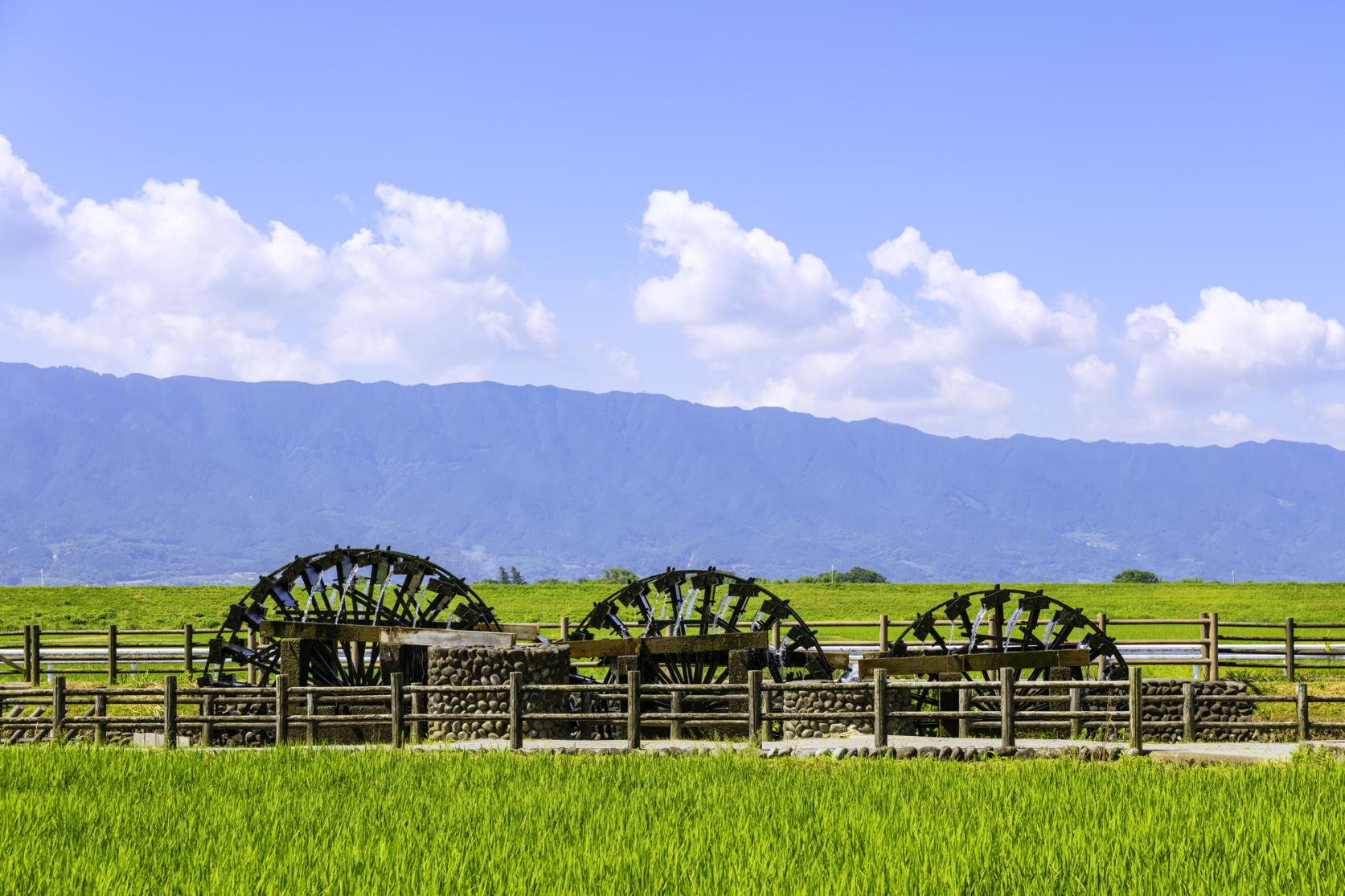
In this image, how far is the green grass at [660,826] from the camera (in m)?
10.1

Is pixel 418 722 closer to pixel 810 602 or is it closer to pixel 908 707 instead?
pixel 908 707

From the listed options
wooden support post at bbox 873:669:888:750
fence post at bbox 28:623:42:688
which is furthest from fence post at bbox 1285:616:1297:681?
fence post at bbox 28:623:42:688

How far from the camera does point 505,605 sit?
5747 cm

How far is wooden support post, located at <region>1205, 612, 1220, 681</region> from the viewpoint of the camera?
30016mm

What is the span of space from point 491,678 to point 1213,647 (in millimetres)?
15336

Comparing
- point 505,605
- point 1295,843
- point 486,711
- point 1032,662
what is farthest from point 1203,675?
point 505,605

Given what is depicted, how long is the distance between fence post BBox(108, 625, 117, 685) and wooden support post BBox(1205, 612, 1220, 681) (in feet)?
73.9

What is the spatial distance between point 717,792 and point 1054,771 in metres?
4.05

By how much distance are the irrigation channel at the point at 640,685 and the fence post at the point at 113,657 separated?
0.06 m

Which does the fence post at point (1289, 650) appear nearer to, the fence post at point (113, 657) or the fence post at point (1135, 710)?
the fence post at point (1135, 710)

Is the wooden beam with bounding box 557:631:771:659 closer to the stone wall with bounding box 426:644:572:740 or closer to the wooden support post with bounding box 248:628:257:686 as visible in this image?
the stone wall with bounding box 426:644:572:740

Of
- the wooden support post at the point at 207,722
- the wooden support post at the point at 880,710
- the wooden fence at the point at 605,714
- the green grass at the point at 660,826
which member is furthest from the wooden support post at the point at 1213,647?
the wooden support post at the point at 207,722

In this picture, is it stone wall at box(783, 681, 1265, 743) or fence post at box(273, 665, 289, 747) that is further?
stone wall at box(783, 681, 1265, 743)

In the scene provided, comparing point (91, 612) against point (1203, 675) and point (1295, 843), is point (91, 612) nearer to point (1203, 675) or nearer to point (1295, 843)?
point (1203, 675)
